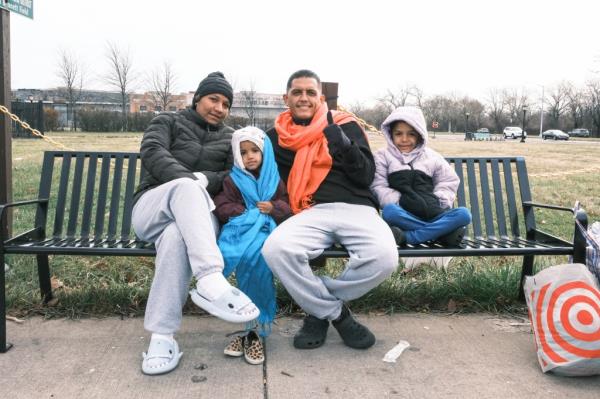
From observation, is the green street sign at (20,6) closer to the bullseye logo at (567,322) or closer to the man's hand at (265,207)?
the man's hand at (265,207)

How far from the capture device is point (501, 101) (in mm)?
82125

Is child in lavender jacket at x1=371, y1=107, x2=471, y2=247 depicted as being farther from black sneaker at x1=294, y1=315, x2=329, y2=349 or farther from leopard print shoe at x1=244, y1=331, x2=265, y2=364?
leopard print shoe at x1=244, y1=331, x2=265, y2=364

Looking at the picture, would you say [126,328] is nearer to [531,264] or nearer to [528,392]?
[528,392]

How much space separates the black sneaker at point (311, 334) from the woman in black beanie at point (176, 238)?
1.74ft

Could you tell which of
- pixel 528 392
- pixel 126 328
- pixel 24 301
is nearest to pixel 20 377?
pixel 126 328

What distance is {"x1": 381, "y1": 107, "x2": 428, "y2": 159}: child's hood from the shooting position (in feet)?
11.4

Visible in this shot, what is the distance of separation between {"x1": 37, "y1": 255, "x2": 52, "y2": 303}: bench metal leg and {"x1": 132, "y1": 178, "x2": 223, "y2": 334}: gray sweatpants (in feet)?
3.67

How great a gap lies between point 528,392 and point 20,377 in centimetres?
242

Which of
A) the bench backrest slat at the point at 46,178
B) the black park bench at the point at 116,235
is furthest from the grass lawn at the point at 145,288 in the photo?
the bench backrest slat at the point at 46,178

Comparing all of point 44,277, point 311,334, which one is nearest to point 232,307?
point 311,334

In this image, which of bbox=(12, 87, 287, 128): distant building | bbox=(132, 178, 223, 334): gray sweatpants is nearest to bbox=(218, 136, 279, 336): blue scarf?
bbox=(132, 178, 223, 334): gray sweatpants

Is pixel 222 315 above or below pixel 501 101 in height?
below

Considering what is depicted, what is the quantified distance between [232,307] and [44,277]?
5.26 ft

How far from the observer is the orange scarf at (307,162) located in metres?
3.24
